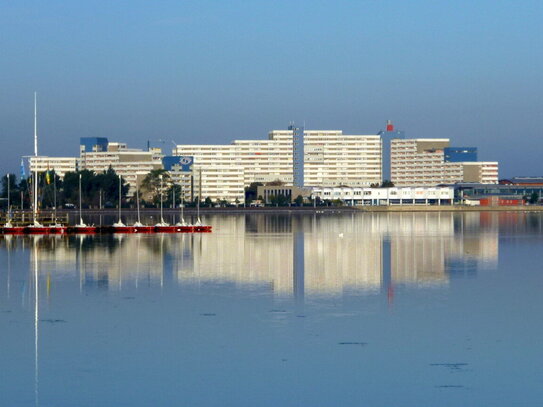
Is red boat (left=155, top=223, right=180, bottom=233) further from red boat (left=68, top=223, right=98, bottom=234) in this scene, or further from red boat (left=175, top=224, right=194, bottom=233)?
red boat (left=68, top=223, right=98, bottom=234)

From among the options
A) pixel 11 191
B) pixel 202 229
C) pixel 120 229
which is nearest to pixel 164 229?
pixel 202 229

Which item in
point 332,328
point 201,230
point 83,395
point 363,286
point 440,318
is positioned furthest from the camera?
point 201,230

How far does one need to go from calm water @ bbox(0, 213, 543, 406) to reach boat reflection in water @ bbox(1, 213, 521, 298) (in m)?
0.18

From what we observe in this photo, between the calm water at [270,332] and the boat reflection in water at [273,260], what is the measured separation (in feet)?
0.60

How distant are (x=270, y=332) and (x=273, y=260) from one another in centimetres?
2344

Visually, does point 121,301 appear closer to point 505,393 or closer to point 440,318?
point 440,318

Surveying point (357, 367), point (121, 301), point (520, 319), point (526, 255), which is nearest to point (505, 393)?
point (357, 367)

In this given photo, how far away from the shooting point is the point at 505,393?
774 inches

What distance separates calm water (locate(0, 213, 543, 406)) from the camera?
65.2 ft

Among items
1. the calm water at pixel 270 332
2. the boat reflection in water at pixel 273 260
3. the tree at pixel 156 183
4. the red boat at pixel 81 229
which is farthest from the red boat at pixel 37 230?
the tree at pixel 156 183

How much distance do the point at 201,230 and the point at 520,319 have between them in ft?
193

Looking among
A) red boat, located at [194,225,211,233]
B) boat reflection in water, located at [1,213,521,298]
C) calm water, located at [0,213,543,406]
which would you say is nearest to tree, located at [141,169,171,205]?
red boat, located at [194,225,211,233]

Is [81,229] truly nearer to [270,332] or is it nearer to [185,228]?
[185,228]

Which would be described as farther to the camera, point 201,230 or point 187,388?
point 201,230
